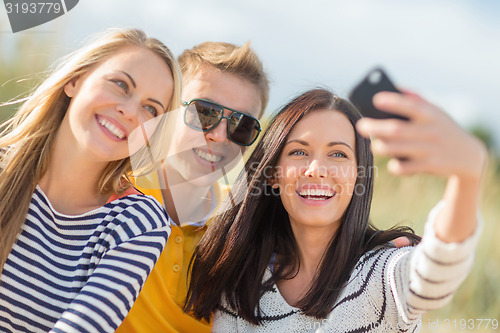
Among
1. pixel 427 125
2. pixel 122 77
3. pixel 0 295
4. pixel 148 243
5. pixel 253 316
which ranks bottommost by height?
pixel 253 316

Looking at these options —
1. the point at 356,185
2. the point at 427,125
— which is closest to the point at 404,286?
the point at 356,185

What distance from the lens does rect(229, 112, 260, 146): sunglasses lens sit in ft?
9.84

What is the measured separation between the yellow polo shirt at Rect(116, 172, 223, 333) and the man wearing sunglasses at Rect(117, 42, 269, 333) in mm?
11

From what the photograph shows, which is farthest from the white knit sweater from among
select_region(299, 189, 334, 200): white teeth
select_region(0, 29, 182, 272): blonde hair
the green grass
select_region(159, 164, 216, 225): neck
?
the green grass

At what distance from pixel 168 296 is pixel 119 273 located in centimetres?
54

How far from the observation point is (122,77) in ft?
7.52

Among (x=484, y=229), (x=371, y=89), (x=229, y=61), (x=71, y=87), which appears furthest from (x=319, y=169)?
(x=484, y=229)

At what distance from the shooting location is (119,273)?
2.10 metres

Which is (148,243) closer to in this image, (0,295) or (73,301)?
(73,301)

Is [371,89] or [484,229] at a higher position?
[371,89]

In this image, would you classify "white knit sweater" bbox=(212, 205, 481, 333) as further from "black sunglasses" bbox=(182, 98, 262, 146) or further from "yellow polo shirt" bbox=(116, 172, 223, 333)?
"black sunglasses" bbox=(182, 98, 262, 146)

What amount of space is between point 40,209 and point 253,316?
41.4 inches

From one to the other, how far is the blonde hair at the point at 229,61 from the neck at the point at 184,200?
624 millimetres

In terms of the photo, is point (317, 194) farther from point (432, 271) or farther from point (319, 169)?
point (432, 271)
